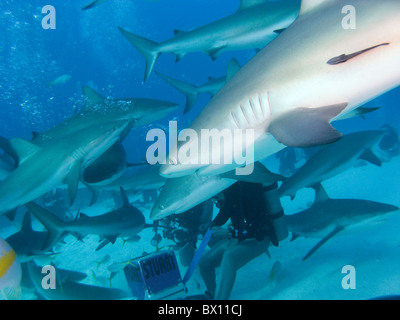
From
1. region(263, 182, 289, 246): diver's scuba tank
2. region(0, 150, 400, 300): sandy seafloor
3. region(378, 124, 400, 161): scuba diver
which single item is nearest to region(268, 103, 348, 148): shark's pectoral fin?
region(263, 182, 289, 246): diver's scuba tank

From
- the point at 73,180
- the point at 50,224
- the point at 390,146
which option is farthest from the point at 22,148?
the point at 390,146

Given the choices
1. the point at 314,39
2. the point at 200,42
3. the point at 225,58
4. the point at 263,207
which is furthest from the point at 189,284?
the point at 225,58

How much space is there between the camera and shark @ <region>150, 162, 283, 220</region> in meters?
2.89

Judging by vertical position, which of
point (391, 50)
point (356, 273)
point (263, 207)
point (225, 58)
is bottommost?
point (356, 273)

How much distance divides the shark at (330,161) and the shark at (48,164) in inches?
132

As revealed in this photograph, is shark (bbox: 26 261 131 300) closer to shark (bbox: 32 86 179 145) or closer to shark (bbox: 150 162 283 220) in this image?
shark (bbox: 150 162 283 220)

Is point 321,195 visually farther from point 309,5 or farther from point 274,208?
point 309,5

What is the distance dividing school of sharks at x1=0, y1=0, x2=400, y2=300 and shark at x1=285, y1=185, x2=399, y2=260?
17mm

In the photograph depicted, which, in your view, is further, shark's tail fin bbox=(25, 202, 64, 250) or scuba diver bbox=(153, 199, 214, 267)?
scuba diver bbox=(153, 199, 214, 267)

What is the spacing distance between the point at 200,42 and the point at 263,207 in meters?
4.00

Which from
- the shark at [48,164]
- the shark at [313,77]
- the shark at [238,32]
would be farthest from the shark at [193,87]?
the shark at [313,77]
